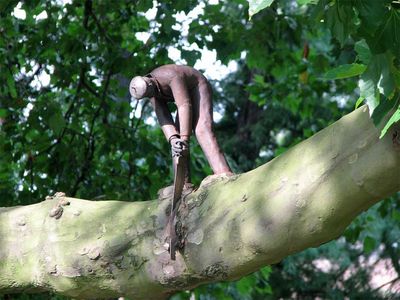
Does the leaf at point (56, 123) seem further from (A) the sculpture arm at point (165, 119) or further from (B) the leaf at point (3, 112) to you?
(A) the sculpture arm at point (165, 119)

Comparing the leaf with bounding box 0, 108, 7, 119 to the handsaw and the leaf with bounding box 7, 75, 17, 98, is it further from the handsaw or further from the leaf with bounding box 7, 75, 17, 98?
the handsaw

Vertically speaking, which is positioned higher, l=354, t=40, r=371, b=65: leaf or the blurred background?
the blurred background

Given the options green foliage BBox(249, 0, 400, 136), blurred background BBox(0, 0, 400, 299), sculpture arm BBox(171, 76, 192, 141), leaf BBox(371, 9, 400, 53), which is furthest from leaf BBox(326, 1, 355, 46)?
blurred background BBox(0, 0, 400, 299)

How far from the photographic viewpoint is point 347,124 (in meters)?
2.09

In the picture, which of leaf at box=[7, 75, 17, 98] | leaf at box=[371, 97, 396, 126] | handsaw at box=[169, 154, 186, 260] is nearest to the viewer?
leaf at box=[371, 97, 396, 126]

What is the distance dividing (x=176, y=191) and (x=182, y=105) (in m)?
0.28

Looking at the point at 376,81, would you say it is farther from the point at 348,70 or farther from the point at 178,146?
the point at 178,146

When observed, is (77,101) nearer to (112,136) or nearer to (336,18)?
(112,136)

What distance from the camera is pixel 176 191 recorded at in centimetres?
251

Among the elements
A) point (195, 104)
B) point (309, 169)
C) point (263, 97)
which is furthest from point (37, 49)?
point (309, 169)

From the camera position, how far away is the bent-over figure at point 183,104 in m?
2.51

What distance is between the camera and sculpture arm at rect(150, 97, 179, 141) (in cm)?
255

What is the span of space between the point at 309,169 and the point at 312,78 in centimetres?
379

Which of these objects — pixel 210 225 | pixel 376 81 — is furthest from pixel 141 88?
pixel 376 81
